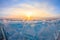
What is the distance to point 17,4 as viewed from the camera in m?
1.49

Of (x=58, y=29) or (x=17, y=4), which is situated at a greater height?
(x=17, y=4)

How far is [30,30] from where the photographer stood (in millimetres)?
1471

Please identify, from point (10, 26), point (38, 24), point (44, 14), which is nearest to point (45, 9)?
point (44, 14)

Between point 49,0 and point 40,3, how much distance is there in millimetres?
111

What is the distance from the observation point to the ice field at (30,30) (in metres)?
1.46

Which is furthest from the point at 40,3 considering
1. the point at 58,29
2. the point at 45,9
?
the point at 58,29

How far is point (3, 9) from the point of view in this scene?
4.86ft

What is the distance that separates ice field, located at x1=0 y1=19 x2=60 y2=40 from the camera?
4.78 ft

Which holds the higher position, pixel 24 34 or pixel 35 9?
pixel 35 9

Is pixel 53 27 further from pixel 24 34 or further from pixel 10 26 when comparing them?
pixel 10 26

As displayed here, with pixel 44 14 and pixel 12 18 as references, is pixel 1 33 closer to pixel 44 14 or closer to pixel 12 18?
pixel 12 18

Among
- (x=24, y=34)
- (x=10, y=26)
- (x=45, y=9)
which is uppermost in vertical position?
(x=45, y=9)

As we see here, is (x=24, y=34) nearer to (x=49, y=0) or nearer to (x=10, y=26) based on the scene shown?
(x=10, y=26)

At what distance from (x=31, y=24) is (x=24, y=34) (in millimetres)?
135
